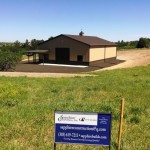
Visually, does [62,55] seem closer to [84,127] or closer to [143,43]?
[84,127]

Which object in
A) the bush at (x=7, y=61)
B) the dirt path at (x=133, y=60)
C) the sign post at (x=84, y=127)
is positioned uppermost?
the sign post at (x=84, y=127)

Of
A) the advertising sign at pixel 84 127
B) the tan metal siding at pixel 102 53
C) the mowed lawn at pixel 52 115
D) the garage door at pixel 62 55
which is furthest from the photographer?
the garage door at pixel 62 55

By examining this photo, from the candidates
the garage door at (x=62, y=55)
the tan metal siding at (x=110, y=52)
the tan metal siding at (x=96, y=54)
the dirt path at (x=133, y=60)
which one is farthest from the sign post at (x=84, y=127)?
the tan metal siding at (x=110, y=52)

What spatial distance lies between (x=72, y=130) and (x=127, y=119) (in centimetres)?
503

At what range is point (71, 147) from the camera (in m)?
8.09

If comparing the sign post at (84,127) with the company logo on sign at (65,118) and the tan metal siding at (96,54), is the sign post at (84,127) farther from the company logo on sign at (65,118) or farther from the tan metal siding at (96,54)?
the tan metal siding at (96,54)

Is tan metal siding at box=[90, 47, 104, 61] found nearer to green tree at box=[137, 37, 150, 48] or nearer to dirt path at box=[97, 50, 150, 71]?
dirt path at box=[97, 50, 150, 71]

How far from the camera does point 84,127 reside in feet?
20.1

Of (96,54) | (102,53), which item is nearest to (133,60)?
(102,53)

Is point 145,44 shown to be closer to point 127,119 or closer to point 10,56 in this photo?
point 10,56

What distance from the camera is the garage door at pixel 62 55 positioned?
54.6 metres

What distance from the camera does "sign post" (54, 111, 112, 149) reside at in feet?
20.0

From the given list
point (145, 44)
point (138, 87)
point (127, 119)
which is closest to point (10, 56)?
point (138, 87)

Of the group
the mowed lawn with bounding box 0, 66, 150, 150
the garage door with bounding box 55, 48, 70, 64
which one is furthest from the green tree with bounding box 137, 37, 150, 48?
the mowed lawn with bounding box 0, 66, 150, 150
